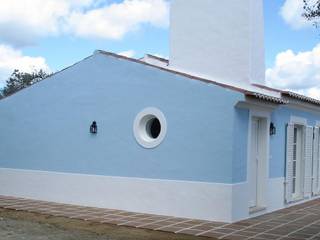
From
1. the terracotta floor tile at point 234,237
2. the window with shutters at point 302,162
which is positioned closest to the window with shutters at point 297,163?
the window with shutters at point 302,162

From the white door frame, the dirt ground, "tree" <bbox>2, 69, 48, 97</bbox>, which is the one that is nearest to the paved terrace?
the dirt ground

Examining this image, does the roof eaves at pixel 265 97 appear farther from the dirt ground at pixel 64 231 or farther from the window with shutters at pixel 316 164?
the window with shutters at pixel 316 164

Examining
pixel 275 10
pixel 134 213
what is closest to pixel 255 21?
pixel 275 10

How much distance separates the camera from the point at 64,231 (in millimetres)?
9578

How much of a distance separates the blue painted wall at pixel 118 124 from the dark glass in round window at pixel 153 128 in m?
0.45

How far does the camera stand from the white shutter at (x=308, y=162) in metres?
15.5

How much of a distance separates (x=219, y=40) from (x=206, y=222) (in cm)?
583

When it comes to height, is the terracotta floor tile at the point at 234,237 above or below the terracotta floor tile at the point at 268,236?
below

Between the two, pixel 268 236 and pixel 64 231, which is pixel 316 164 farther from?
pixel 64 231

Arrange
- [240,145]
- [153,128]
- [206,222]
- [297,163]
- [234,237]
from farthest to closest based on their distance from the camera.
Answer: [297,163], [153,128], [240,145], [206,222], [234,237]

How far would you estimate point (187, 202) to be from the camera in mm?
11422

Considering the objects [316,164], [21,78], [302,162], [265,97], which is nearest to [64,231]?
[265,97]

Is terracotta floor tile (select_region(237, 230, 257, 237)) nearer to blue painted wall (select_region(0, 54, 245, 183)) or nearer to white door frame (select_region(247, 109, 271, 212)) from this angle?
blue painted wall (select_region(0, 54, 245, 183))

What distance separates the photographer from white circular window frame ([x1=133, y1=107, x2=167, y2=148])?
11.9m
